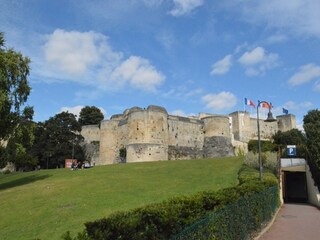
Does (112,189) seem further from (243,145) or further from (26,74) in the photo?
(243,145)

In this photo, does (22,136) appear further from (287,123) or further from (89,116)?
(287,123)

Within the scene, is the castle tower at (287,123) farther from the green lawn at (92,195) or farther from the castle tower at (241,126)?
the green lawn at (92,195)

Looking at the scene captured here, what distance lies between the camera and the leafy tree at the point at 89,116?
288 feet

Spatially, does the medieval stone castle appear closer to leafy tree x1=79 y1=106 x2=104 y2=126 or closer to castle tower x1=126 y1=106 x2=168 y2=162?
castle tower x1=126 y1=106 x2=168 y2=162

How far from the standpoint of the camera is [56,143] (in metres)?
68.2

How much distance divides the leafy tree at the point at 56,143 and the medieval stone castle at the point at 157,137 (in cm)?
405

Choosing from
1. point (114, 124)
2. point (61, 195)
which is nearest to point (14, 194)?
point (61, 195)

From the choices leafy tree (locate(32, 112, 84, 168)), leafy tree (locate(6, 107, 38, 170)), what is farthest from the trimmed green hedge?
leafy tree (locate(32, 112, 84, 168))

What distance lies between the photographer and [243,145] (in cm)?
7762

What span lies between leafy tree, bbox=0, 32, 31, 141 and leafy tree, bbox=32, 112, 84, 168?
128 feet

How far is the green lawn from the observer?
15.3 m

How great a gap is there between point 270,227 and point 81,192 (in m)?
13.0

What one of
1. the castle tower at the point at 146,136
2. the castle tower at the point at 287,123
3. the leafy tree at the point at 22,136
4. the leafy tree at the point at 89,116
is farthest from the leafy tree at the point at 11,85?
the castle tower at the point at 287,123

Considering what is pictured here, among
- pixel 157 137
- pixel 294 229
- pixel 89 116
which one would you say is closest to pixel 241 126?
pixel 157 137
